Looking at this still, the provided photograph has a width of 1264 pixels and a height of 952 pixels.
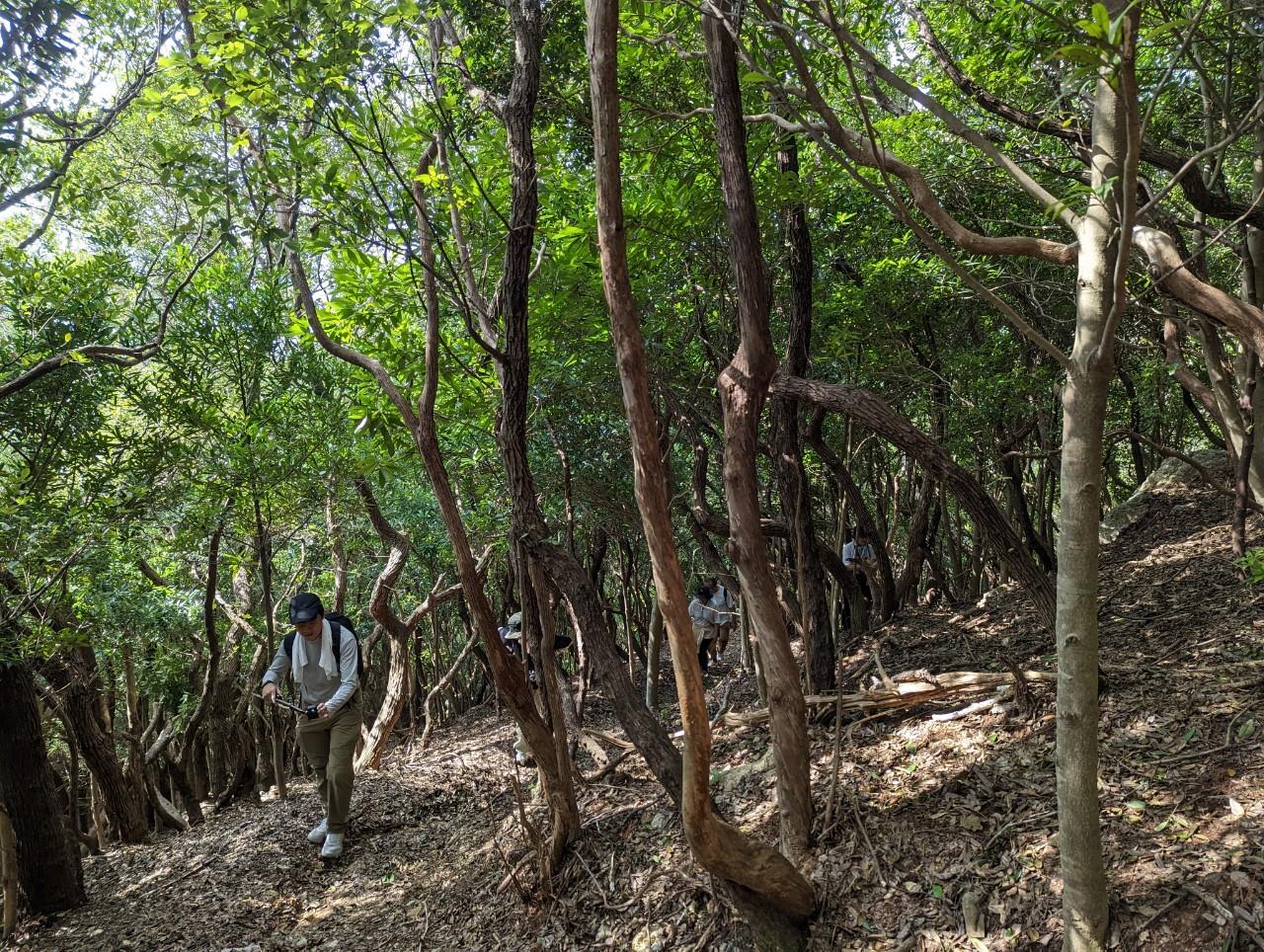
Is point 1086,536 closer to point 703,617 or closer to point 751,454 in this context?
point 751,454

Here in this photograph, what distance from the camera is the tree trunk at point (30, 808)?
5688 millimetres

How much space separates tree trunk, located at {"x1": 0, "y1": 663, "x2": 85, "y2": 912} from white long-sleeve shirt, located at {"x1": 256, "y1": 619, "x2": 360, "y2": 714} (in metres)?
1.74

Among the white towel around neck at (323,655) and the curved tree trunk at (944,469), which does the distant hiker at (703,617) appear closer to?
the white towel around neck at (323,655)

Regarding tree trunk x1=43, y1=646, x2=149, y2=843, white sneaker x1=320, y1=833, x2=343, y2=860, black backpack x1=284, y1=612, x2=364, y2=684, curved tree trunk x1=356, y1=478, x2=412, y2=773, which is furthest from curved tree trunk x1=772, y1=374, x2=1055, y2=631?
tree trunk x1=43, y1=646, x2=149, y2=843

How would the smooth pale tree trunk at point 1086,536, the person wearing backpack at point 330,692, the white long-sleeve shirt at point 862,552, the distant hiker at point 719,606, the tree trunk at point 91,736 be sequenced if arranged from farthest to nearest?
the distant hiker at point 719,606, the white long-sleeve shirt at point 862,552, the tree trunk at point 91,736, the person wearing backpack at point 330,692, the smooth pale tree trunk at point 1086,536

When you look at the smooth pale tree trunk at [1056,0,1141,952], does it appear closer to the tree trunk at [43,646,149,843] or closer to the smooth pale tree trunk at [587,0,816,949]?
the smooth pale tree trunk at [587,0,816,949]

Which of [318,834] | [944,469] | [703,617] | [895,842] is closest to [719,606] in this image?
[703,617]

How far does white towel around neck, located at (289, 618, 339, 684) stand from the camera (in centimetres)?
612

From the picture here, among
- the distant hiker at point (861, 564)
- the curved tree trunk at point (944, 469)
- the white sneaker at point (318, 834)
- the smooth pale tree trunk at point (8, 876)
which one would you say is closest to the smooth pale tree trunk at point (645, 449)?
the curved tree trunk at point (944, 469)

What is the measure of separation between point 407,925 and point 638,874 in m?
1.69

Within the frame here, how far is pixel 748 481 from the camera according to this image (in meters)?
3.77

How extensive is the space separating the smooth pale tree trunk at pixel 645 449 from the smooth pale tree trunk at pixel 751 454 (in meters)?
0.62

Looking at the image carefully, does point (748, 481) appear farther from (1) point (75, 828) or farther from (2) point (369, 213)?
(1) point (75, 828)

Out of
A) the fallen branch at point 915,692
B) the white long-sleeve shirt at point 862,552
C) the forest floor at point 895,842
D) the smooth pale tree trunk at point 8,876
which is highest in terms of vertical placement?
the white long-sleeve shirt at point 862,552
